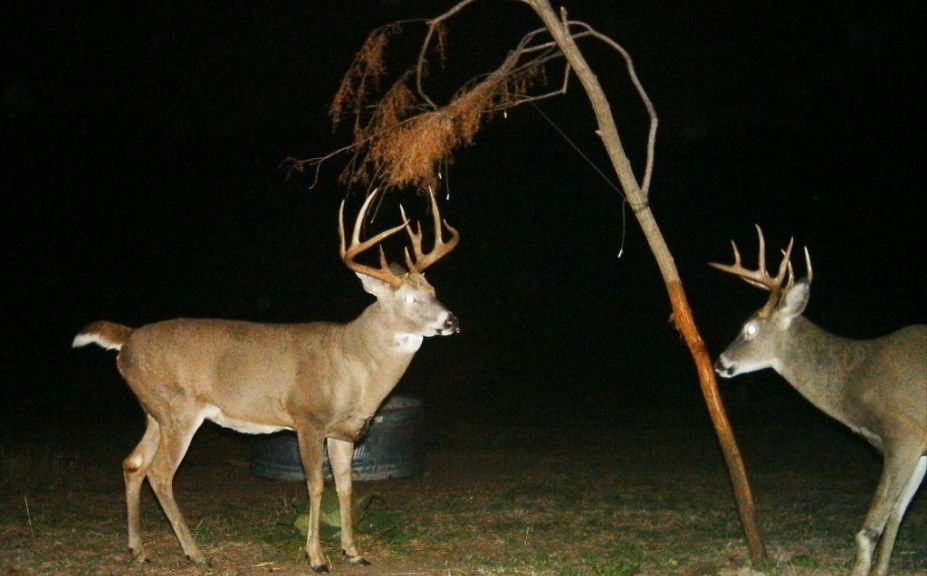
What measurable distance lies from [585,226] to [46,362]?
61.2 feet

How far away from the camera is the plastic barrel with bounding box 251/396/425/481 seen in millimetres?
11766

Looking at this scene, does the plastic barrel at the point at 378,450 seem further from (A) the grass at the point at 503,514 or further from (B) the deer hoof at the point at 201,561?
(B) the deer hoof at the point at 201,561

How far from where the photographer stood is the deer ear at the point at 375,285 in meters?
8.77

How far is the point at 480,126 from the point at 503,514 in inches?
135

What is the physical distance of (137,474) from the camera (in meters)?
8.88

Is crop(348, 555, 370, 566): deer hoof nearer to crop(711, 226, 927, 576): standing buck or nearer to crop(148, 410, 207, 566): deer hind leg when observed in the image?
crop(148, 410, 207, 566): deer hind leg

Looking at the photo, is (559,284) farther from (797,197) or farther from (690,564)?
(690,564)

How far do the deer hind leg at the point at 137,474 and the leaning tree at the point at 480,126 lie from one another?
91.6 inches

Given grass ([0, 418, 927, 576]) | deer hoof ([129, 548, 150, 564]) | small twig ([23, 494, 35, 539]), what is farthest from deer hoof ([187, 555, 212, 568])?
small twig ([23, 494, 35, 539])

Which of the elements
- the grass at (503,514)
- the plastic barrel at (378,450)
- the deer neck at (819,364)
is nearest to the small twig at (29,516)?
the grass at (503,514)

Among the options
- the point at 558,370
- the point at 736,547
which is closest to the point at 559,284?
the point at 558,370

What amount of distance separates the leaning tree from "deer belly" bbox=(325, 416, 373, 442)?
5.55 feet

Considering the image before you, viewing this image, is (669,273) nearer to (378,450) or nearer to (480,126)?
(480,126)

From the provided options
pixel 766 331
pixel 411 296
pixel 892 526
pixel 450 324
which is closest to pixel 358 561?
pixel 450 324
